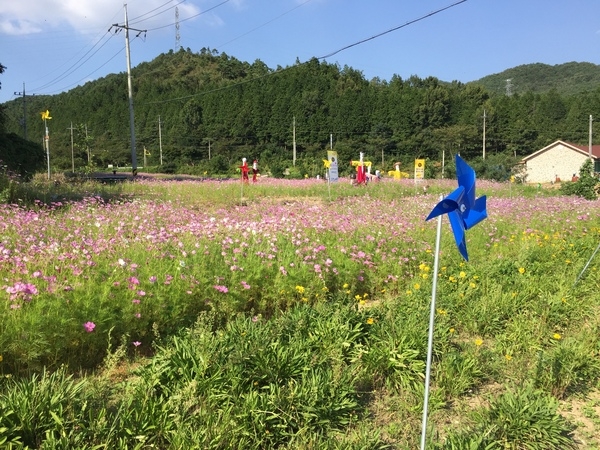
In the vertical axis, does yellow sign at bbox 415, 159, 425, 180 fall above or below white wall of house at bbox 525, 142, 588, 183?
below

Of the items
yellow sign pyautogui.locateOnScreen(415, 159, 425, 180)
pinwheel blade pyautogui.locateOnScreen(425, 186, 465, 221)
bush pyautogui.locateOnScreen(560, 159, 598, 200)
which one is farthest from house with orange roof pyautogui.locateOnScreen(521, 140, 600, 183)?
pinwheel blade pyautogui.locateOnScreen(425, 186, 465, 221)

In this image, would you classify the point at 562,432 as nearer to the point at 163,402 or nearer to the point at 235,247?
the point at 163,402

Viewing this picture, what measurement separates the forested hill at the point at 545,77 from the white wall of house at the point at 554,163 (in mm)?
61428

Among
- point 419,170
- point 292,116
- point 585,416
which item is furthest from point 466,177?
point 292,116

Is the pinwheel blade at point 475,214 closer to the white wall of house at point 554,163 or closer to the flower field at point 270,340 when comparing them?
the flower field at point 270,340

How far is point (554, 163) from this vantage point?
50375 mm

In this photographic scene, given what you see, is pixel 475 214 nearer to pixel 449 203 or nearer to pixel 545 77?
pixel 449 203

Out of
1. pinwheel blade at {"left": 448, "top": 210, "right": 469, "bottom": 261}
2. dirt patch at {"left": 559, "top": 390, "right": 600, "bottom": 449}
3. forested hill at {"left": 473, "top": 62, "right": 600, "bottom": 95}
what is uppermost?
forested hill at {"left": 473, "top": 62, "right": 600, "bottom": 95}

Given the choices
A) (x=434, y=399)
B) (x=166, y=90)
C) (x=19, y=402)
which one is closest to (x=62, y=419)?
(x=19, y=402)

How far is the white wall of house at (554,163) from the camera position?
4828 cm

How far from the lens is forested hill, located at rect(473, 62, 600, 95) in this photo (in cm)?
10925

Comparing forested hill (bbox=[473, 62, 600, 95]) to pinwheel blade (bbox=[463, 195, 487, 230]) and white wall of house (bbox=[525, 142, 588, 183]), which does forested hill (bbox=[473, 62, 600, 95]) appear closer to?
white wall of house (bbox=[525, 142, 588, 183])

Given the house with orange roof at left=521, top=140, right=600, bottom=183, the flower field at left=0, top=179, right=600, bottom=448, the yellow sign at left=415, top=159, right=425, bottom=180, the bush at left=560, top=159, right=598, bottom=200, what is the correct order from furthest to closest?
1. the house with orange roof at left=521, top=140, right=600, bottom=183
2. the bush at left=560, top=159, right=598, bottom=200
3. the yellow sign at left=415, top=159, right=425, bottom=180
4. the flower field at left=0, top=179, right=600, bottom=448

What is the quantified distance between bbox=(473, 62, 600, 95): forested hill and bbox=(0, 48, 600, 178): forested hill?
92.8 feet
